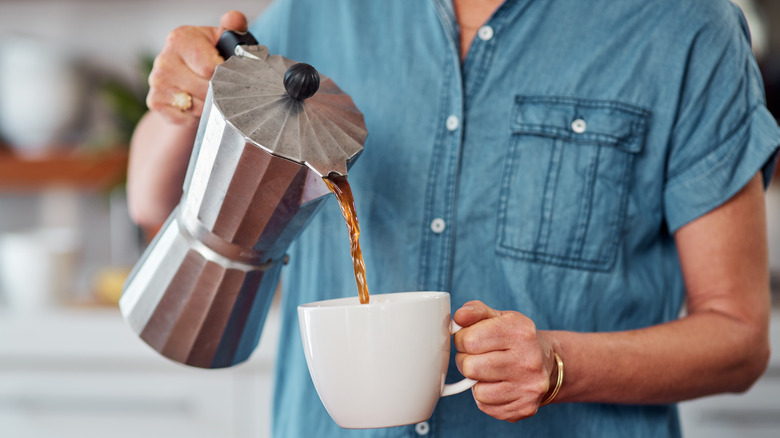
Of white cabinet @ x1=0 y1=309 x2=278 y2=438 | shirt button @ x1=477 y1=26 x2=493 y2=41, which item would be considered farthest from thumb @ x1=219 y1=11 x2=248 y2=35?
white cabinet @ x1=0 y1=309 x2=278 y2=438

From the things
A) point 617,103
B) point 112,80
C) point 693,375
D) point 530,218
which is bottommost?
point 112,80

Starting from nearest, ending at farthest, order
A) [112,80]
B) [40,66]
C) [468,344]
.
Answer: [468,344] < [40,66] < [112,80]

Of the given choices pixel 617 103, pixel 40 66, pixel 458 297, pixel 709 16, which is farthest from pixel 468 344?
pixel 40 66

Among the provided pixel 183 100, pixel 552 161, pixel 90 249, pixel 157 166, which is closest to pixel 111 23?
pixel 90 249

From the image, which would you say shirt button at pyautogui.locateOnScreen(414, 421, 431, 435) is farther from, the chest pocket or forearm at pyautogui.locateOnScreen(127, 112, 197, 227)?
forearm at pyautogui.locateOnScreen(127, 112, 197, 227)

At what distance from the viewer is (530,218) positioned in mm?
695

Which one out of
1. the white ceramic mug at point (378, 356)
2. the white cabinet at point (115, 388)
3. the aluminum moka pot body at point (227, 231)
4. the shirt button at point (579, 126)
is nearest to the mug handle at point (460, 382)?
the white ceramic mug at point (378, 356)

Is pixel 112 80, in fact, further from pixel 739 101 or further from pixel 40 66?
pixel 739 101

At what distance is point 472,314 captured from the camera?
540 mm

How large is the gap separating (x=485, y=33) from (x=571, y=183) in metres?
0.16

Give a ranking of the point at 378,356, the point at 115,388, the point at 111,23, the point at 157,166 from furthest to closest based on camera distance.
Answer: the point at 111,23 < the point at 115,388 < the point at 157,166 < the point at 378,356

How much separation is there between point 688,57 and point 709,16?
0.04 m

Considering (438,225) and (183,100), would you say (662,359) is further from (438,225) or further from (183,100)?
(183,100)

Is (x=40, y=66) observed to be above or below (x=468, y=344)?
below
